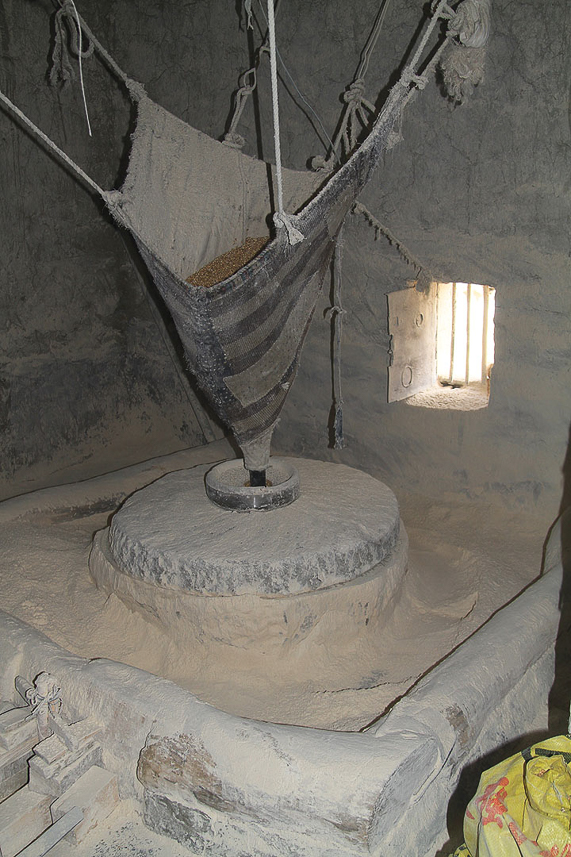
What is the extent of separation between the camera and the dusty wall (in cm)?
365

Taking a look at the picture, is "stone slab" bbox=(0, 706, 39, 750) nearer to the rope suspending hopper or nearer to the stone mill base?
the stone mill base

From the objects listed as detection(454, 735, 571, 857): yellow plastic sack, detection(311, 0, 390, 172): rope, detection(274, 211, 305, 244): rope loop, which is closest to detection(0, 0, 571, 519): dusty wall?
detection(311, 0, 390, 172): rope

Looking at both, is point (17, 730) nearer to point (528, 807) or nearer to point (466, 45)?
point (528, 807)

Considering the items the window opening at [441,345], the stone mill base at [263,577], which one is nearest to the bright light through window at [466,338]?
the window opening at [441,345]

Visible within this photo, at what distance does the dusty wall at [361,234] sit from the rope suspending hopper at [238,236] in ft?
1.94

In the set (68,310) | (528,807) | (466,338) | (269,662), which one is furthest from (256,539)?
(68,310)

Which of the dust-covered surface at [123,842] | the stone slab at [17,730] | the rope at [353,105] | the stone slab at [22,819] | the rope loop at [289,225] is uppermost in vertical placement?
the rope at [353,105]

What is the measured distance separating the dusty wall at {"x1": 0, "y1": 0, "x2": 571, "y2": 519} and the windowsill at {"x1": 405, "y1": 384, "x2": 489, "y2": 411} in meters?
0.08

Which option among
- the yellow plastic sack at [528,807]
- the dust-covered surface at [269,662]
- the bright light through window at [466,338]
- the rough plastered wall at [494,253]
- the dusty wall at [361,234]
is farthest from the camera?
the bright light through window at [466,338]

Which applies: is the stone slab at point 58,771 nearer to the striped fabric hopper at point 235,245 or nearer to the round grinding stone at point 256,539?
the round grinding stone at point 256,539

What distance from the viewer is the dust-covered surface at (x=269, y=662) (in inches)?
109

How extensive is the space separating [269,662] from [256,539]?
1.62 feet

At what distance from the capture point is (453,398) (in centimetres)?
456

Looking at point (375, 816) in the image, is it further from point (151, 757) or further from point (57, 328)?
point (57, 328)
